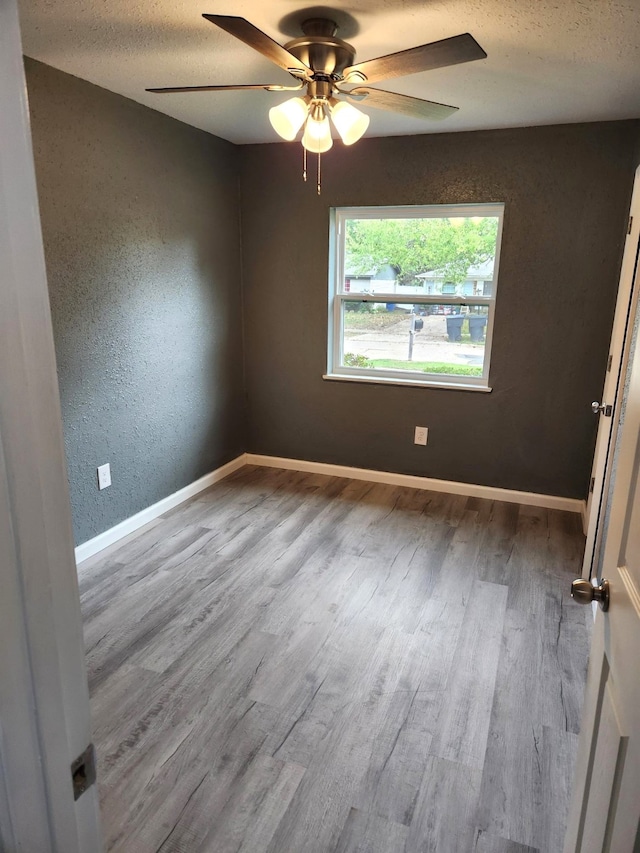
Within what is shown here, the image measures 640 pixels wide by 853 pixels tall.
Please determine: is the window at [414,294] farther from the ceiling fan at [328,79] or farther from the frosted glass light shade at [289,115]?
the frosted glass light shade at [289,115]

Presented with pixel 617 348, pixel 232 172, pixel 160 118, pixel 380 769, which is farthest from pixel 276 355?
pixel 380 769

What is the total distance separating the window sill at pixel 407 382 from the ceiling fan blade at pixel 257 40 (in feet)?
7.27

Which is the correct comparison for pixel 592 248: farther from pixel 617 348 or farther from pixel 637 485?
pixel 637 485

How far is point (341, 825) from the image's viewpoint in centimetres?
155

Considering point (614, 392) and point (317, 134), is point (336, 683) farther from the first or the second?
point (317, 134)

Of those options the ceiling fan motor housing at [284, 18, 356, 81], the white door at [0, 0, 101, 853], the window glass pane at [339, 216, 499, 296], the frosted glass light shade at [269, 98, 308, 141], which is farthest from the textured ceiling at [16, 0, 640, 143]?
the white door at [0, 0, 101, 853]

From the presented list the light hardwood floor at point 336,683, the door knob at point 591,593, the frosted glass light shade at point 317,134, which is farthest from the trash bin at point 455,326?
the door knob at point 591,593

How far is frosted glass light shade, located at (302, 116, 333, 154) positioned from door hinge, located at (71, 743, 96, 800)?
7.12 feet

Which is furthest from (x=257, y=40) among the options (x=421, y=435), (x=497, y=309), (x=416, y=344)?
(x=421, y=435)

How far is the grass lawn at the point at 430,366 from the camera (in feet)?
12.5

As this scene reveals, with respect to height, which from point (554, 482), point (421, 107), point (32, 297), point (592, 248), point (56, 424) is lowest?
point (554, 482)

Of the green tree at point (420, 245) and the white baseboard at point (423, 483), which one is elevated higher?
the green tree at point (420, 245)

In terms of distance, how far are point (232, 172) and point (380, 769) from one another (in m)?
3.66

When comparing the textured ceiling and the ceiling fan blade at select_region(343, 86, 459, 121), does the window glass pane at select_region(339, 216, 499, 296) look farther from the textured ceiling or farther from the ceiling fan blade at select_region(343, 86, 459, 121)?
the ceiling fan blade at select_region(343, 86, 459, 121)
